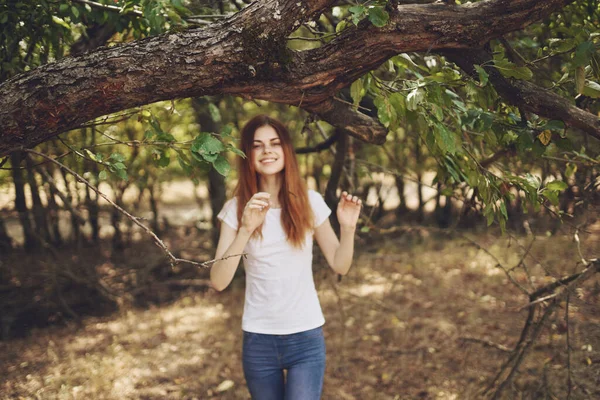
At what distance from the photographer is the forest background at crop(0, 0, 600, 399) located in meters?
1.72

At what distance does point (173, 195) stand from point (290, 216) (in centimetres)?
1148

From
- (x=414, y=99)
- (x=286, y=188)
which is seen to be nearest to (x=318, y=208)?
(x=286, y=188)

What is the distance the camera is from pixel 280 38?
1.74 m

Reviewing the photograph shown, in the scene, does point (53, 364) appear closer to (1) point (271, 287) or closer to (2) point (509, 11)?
(1) point (271, 287)

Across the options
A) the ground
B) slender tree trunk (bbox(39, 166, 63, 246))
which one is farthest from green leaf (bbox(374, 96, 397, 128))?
slender tree trunk (bbox(39, 166, 63, 246))

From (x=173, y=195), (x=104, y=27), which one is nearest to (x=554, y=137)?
(x=104, y=27)

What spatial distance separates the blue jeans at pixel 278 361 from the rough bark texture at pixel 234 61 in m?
1.12

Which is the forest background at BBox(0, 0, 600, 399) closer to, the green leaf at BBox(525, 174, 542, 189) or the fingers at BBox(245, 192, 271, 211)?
the green leaf at BBox(525, 174, 542, 189)

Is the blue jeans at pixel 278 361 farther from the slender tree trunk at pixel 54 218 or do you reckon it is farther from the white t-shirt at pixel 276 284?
the slender tree trunk at pixel 54 218

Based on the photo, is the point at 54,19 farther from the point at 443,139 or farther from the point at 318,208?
the point at 443,139

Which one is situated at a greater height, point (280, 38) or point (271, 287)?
point (280, 38)

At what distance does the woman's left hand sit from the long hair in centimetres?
18

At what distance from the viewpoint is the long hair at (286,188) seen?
2.45 meters

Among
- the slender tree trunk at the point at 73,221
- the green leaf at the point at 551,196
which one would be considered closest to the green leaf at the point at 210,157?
the green leaf at the point at 551,196
